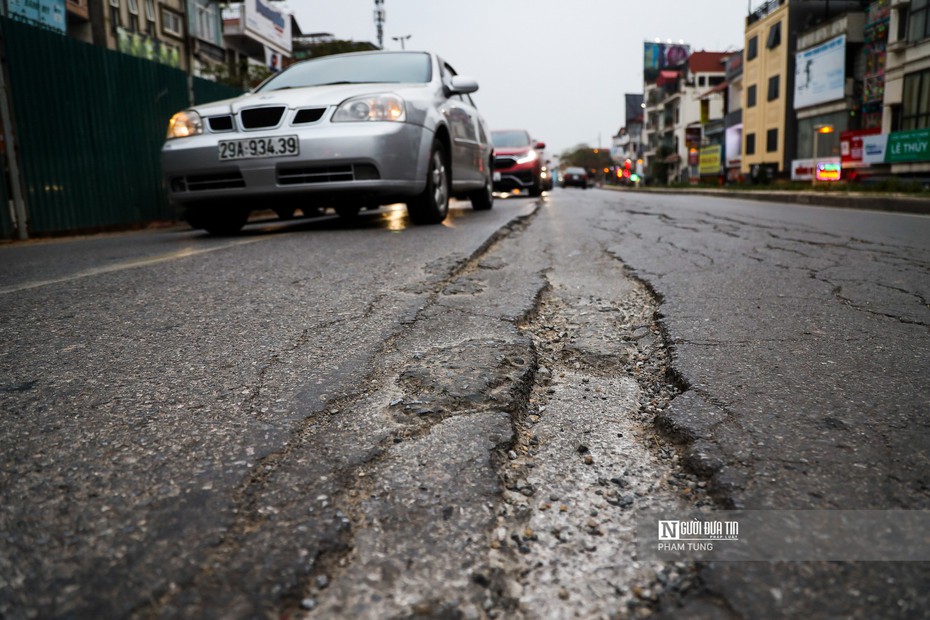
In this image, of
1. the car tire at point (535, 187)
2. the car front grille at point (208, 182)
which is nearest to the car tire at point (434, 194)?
the car front grille at point (208, 182)

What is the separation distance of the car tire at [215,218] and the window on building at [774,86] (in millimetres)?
35716

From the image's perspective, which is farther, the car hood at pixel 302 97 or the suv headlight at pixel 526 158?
the suv headlight at pixel 526 158

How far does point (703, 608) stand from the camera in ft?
2.90

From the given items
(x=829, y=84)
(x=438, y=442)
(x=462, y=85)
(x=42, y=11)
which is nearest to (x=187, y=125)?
(x=462, y=85)

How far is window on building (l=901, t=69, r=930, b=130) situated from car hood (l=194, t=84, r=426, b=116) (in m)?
24.0

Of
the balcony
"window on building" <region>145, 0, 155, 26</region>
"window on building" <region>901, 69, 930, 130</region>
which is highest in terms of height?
the balcony

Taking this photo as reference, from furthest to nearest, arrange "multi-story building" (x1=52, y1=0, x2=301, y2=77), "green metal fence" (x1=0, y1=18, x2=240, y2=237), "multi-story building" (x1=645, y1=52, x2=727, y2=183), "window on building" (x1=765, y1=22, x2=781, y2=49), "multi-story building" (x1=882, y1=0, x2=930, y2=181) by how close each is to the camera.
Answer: "multi-story building" (x1=645, y1=52, x2=727, y2=183) < "window on building" (x1=765, y1=22, x2=781, y2=49) < "multi-story building" (x1=882, y1=0, x2=930, y2=181) < "multi-story building" (x1=52, y1=0, x2=301, y2=77) < "green metal fence" (x1=0, y1=18, x2=240, y2=237)

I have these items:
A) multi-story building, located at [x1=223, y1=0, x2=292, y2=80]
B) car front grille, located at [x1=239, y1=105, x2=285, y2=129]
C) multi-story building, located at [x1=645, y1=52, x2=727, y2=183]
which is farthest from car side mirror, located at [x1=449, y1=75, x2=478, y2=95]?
multi-story building, located at [x1=645, y1=52, x2=727, y2=183]

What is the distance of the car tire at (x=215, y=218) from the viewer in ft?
19.6

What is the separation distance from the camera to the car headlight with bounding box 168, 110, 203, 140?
5.50 metres

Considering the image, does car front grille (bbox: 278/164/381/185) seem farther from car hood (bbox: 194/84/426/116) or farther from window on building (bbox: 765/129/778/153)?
window on building (bbox: 765/129/778/153)

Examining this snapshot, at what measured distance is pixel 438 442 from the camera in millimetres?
1397

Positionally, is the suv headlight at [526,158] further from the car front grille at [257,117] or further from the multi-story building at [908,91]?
the multi-story building at [908,91]

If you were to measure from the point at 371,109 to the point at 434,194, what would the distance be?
3.29 ft
